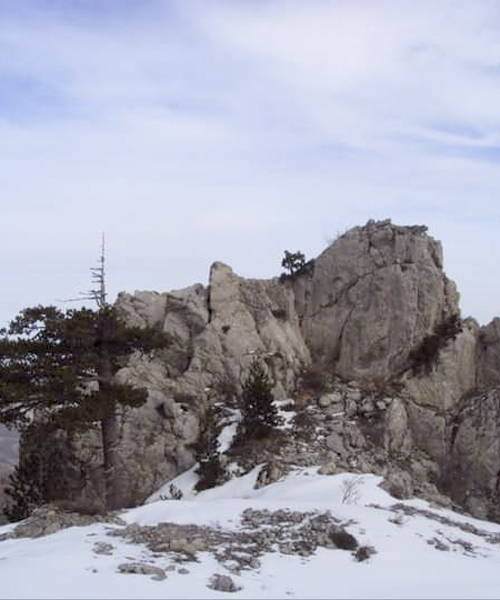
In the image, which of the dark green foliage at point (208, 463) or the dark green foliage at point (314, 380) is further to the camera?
the dark green foliage at point (314, 380)

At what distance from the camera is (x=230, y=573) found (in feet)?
38.9

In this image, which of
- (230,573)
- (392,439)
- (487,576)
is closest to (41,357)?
(230,573)

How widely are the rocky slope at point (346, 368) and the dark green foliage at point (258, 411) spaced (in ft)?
3.39

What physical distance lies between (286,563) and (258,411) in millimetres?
15453

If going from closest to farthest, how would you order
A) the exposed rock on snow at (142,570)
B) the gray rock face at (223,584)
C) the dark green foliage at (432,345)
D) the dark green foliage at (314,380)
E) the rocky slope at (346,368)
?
the gray rock face at (223,584), the exposed rock on snow at (142,570), the rocky slope at (346,368), the dark green foliage at (314,380), the dark green foliage at (432,345)

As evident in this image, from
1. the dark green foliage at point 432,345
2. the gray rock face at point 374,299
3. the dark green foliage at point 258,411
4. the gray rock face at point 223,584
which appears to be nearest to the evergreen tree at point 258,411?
the dark green foliage at point 258,411

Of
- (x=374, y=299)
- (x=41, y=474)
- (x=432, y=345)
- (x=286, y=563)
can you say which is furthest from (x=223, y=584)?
(x=374, y=299)

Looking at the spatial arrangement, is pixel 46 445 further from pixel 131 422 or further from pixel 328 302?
pixel 328 302

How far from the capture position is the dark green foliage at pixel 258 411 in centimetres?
2814

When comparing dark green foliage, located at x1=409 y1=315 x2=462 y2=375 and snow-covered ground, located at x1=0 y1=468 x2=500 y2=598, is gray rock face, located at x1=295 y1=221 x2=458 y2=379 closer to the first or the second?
dark green foliage, located at x1=409 y1=315 x2=462 y2=375

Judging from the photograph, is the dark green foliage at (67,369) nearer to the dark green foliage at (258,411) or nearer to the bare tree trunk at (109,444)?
the bare tree trunk at (109,444)

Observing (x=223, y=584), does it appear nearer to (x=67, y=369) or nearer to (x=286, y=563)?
(x=286, y=563)

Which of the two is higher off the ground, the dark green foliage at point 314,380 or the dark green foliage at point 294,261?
the dark green foliage at point 294,261

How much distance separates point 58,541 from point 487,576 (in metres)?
8.73
